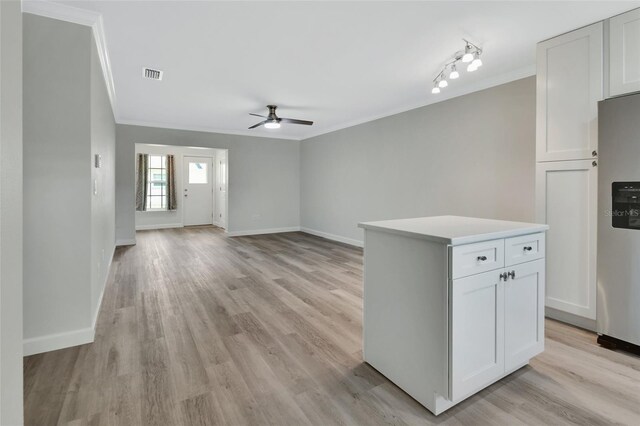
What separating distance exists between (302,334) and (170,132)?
224 inches

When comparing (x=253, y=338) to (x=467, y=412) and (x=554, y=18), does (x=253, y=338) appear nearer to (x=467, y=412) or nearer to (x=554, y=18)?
(x=467, y=412)

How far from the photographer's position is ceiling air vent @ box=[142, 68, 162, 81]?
3.46 m

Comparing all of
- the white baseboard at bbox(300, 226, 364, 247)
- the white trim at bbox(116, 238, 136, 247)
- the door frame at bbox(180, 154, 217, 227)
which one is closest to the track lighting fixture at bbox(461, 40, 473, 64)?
the white baseboard at bbox(300, 226, 364, 247)

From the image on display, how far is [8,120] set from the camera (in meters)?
0.78

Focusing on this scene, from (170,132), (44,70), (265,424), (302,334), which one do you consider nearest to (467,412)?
(265,424)

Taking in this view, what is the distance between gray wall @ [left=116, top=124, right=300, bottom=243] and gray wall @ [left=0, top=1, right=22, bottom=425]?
6.08 m

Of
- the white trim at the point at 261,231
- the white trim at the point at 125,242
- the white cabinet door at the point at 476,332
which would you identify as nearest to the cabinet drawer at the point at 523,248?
the white cabinet door at the point at 476,332

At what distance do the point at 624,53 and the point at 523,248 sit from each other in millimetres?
1846

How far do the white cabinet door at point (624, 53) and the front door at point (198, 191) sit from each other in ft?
29.4

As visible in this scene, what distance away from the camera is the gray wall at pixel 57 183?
210 cm

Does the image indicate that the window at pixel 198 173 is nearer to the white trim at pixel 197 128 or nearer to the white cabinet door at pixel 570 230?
the white trim at pixel 197 128

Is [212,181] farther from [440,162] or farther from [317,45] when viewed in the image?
[317,45]

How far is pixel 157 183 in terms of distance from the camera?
8.72 meters

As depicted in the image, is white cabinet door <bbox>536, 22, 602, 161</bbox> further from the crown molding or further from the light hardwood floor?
the crown molding
